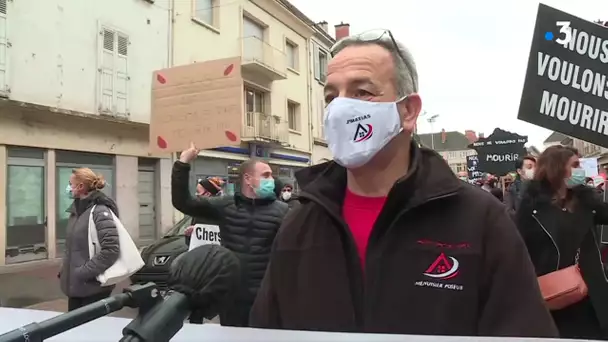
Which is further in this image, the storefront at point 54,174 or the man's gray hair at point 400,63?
the storefront at point 54,174

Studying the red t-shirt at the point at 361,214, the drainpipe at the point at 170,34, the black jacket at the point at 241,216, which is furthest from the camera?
the drainpipe at the point at 170,34

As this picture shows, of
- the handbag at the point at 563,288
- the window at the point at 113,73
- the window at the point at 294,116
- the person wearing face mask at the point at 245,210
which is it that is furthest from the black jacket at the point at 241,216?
the window at the point at 294,116

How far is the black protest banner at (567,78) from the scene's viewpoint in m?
3.92

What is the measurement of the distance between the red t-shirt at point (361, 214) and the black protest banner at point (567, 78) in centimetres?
290

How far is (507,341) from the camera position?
0.98 m

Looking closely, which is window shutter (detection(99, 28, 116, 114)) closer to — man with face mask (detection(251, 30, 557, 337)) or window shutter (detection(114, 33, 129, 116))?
window shutter (detection(114, 33, 129, 116))

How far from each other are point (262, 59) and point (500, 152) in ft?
37.5

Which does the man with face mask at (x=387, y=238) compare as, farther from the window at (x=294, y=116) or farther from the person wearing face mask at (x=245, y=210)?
the window at (x=294, y=116)

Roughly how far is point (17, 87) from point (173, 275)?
13.6m

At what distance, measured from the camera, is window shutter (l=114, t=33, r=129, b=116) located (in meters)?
15.4

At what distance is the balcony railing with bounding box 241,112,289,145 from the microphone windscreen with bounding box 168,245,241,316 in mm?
19556

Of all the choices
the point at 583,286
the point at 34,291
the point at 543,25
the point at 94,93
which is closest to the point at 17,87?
the point at 94,93

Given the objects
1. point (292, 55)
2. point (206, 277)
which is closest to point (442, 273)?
point (206, 277)

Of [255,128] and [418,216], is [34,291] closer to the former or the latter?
[418,216]
